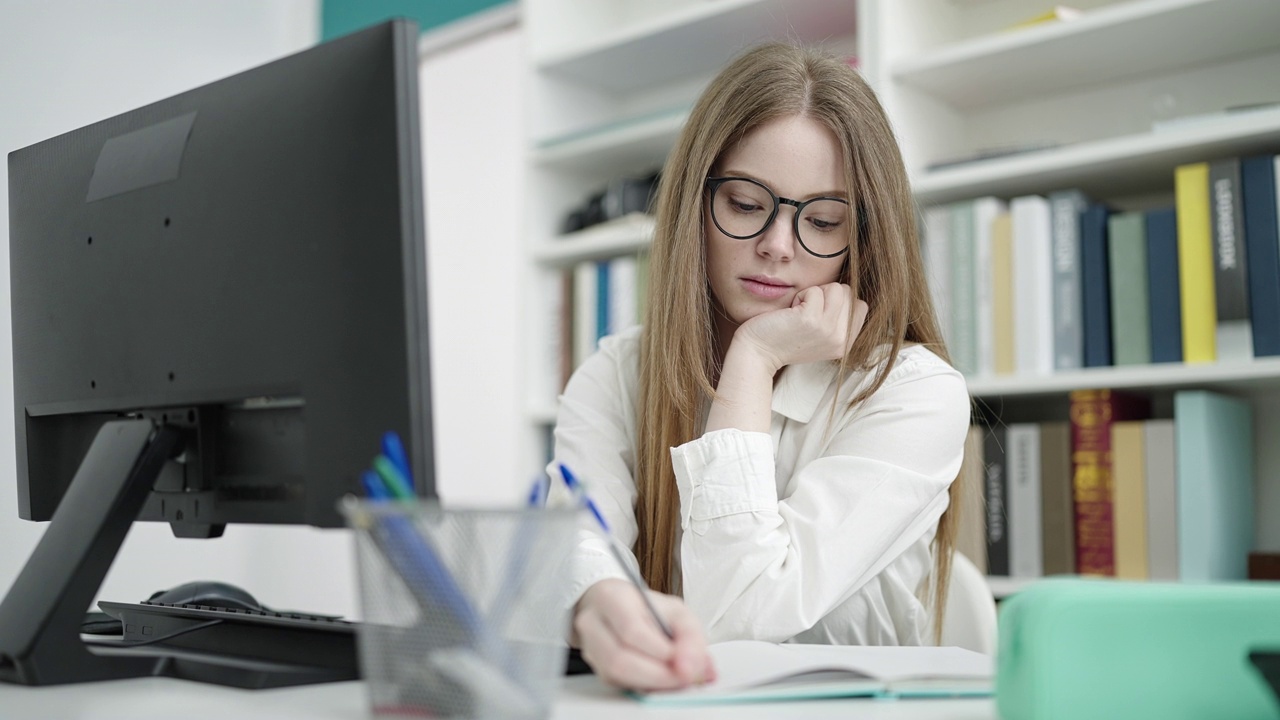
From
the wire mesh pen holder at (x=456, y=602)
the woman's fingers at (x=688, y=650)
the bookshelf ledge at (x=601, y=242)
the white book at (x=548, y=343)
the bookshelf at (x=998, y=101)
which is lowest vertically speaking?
the woman's fingers at (x=688, y=650)

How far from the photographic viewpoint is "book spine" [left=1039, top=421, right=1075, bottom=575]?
5.96ft

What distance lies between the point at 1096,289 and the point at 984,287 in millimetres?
180

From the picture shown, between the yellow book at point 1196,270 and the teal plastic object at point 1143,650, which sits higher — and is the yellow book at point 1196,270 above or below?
above

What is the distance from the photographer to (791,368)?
1.34m

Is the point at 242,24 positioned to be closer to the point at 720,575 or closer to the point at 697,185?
the point at 697,185

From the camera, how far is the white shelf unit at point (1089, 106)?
5.78ft

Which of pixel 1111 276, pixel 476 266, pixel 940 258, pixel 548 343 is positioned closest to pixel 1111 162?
pixel 1111 276

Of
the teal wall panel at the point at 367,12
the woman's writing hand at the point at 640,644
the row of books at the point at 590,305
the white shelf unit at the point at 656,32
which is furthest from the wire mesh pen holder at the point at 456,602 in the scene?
the teal wall panel at the point at 367,12

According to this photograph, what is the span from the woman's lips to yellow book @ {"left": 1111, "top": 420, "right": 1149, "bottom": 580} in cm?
78

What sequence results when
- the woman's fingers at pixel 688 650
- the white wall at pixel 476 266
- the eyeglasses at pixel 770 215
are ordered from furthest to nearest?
the white wall at pixel 476 266
the eyeglasses at pixel 770 215
the woman's fingers at pixel 688 650

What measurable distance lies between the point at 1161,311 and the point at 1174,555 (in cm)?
38

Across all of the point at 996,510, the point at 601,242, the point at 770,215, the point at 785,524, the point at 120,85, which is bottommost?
the point at 996,510

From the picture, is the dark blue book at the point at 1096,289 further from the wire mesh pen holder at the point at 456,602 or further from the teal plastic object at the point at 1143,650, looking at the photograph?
the wire mesh pen holder at the point at 456,602

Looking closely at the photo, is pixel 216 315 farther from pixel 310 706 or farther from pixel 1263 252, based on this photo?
pixel 1263 252
